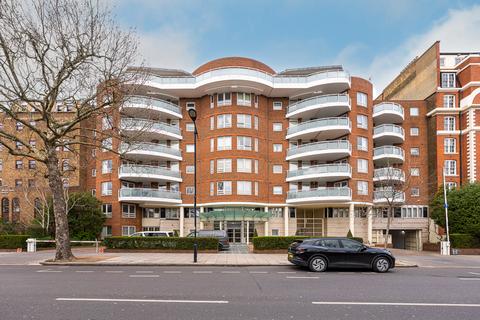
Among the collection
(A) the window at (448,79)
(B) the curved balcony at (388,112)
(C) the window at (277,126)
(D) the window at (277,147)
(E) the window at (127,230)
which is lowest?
(E) the window at (127,230)

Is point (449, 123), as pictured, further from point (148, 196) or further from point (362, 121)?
point (148, 196)

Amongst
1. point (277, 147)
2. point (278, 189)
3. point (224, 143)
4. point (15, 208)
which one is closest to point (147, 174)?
point (224, 143)

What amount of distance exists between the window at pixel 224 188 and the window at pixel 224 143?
11.4ft

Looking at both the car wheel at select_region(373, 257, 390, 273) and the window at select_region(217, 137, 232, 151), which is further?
the window at select_region(217, 137, 232, 151)

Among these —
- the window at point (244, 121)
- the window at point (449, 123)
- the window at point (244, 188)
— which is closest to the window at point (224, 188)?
the window at point (244, 188)

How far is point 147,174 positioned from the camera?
36438 mm

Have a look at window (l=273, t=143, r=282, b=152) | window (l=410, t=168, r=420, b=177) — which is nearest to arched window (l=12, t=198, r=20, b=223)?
window (l=273, t=143, r=282, b=152)

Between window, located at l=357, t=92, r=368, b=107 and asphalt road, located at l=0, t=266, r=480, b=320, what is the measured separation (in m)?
27.0

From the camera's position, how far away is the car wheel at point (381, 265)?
1529 cm

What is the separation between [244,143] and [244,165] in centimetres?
224

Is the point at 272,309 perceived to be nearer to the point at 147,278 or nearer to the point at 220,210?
→ the point at 147,278

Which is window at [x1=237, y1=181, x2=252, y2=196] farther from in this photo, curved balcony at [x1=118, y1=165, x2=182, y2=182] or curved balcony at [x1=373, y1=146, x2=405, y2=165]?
curved balcony at [x1=373, y1=146, x2=405, y2=165]

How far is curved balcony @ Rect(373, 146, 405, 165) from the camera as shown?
38719 millimetres

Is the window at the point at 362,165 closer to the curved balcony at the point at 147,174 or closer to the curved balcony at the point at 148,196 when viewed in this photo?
the curved balcony at the point at 147,174
